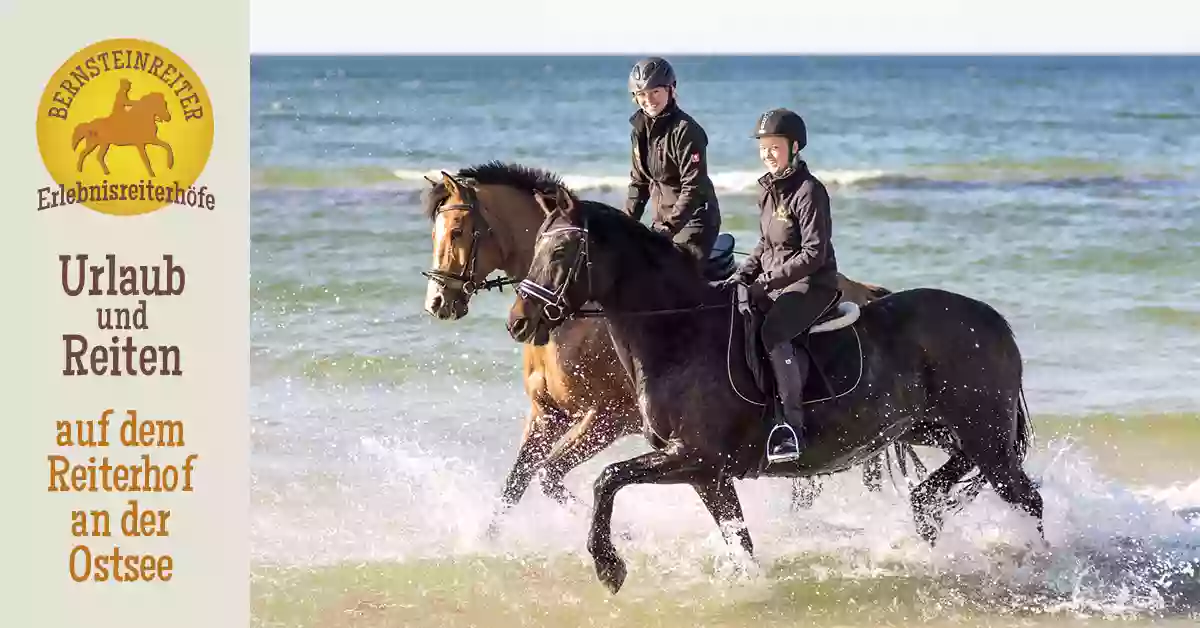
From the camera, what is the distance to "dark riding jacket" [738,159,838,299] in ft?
23.6

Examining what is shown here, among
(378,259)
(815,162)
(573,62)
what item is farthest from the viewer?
(573,62)

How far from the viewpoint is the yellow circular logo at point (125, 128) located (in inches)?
303

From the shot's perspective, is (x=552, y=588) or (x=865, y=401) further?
(x=552, y=588)

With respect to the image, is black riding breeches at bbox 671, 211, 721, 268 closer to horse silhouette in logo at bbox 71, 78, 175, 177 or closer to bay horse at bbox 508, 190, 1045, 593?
bay horse at bbox 508, 190, 1045, 593

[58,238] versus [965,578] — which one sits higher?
[58,238]

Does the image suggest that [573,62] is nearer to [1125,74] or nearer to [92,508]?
[1125,74]

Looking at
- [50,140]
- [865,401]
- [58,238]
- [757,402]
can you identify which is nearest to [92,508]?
[58,238]

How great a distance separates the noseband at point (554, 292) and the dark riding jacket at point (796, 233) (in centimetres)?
93

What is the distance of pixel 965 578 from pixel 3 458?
15.6 feet

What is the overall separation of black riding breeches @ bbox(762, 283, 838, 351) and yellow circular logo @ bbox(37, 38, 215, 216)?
9.04ft

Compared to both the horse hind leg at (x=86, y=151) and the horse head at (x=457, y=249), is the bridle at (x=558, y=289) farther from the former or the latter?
the horse hind leg at (x=86, y=151)

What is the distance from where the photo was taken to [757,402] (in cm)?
737

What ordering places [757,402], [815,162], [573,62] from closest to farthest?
[757,402], [815,162], [573,62]

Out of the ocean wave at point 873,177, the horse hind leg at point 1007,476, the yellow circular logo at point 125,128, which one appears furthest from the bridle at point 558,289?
the ocean wave at point 873,177
